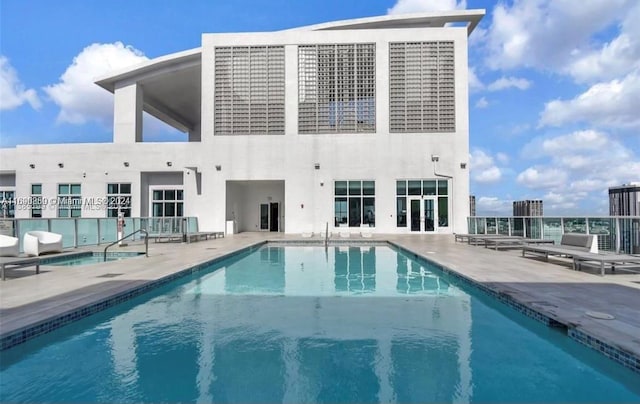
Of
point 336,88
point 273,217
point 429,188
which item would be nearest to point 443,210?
point 429,188

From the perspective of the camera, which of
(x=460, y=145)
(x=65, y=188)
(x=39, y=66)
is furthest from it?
(x=65, y=188)

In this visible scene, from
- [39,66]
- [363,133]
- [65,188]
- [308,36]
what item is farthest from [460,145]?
[65,188]

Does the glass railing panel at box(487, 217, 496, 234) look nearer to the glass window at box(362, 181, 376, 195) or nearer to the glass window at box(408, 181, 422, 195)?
the glass window at box(408, 181, 422, 195)

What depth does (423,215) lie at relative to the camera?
19719 mm

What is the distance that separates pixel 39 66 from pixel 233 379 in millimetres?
11305

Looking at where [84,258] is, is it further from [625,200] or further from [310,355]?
[625,200]

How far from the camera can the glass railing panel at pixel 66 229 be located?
36.4ft

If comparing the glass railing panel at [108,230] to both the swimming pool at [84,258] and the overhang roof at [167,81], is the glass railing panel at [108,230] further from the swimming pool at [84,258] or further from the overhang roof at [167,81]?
the overhang roof at [167,81]

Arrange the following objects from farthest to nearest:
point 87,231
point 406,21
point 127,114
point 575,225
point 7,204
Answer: point 7,204, point 127,114, point 406,21, point 87,231, point 575,225

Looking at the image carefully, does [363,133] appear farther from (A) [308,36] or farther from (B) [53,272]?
(B) [53,272]

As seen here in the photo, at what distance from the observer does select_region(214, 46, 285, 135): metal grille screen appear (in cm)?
2020

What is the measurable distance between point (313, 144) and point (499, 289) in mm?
15129

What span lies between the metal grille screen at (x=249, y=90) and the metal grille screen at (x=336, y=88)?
1.23m

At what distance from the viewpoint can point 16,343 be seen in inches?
150
